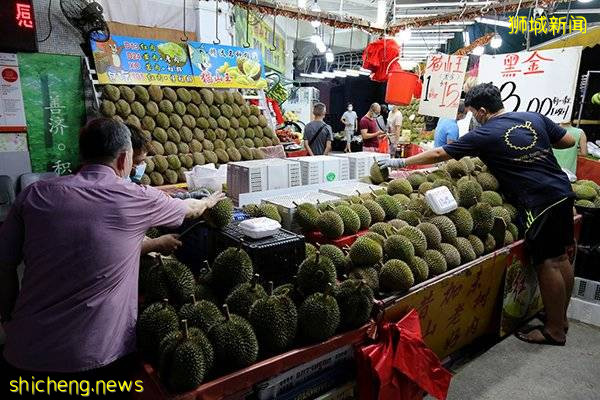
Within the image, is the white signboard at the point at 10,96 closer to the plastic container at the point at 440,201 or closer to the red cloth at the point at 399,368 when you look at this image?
the plastic container at the point at 440,201

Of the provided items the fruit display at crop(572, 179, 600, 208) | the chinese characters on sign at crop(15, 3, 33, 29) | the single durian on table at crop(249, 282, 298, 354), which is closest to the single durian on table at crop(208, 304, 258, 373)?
the single durian on table at crop(249, 282, 298, 354)

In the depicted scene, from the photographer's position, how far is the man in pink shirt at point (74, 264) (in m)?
1.54

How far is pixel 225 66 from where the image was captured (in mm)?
5688

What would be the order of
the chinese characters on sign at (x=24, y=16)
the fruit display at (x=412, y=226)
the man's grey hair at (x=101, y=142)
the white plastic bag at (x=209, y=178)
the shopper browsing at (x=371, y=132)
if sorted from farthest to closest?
the shopper browsing at (x=371, y=132), the chinese characters on sign at (x=24, y=16), the white plastic bag at (x=209, y=178), the fruit display at (x=412, y=226), the man's grey hair at (x=101, y=142)

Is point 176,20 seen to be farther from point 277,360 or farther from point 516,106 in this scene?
point 277,360

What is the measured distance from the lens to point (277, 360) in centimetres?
172

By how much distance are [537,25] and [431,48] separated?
7991mm

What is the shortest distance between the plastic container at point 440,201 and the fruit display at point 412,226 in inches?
2.1

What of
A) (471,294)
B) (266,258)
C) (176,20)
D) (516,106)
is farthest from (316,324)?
(176,20)

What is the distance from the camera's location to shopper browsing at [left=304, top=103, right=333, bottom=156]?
6.67 m

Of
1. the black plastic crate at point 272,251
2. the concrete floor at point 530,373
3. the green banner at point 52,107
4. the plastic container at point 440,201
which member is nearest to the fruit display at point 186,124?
the green banner at point 52,107

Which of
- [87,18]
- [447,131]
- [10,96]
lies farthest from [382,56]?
[10,96]

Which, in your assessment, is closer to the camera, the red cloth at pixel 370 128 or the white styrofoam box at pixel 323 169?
the white styrofoam box at pixel 323 169

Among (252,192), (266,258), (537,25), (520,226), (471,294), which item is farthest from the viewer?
(537,25)
